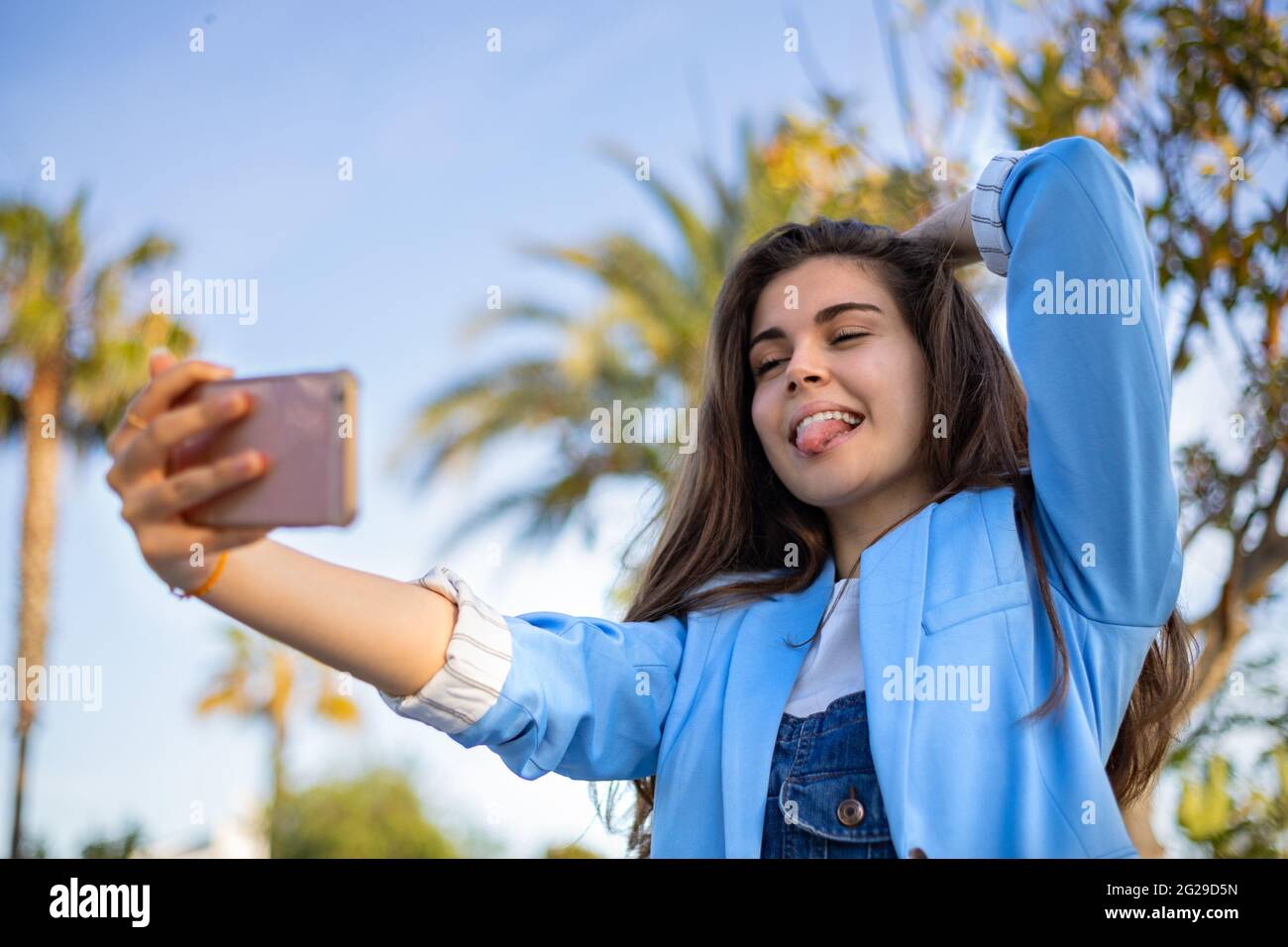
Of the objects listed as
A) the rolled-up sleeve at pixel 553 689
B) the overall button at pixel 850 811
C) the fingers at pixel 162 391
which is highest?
the fingers at pixel 162 391

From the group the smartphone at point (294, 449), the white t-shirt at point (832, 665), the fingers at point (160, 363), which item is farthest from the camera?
the white t-shirt at point (832, 665)

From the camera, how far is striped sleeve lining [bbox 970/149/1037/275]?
7.14 feet

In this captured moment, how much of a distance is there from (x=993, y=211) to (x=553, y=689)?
1.13m

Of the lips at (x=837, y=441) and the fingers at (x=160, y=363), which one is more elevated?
the lips at (x=837, y=441)

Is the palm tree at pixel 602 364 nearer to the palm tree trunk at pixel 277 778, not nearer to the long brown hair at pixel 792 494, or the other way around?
the long brown hair at pixel 792 494

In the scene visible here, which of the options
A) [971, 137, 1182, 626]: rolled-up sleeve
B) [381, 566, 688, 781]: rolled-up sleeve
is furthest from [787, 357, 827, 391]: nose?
[381, 566, 688, 781]: rolled-up sleeve

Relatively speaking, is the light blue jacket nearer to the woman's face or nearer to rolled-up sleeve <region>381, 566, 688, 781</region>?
rolled-up sleeve <region>381, 566, 688, 781</region>

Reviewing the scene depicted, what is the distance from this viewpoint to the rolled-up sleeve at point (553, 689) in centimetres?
180

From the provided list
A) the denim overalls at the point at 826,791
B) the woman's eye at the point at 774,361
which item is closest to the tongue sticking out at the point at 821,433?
the woman's eye at the point at 774,361

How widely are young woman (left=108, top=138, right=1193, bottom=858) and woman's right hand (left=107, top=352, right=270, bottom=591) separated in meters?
0.08

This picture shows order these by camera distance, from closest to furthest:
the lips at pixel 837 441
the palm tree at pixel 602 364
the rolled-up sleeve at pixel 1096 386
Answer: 1. the rolled-up sleeve at pixel 1096 386
2. the lips at pixel 837 441
3. the palm tree at pixel 602 364

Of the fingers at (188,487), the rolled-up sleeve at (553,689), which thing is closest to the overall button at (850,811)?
the rolled-up sleeve at (553,689)

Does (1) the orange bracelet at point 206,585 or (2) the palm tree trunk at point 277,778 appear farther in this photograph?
(2) the palm tree trunk at point 277,778
